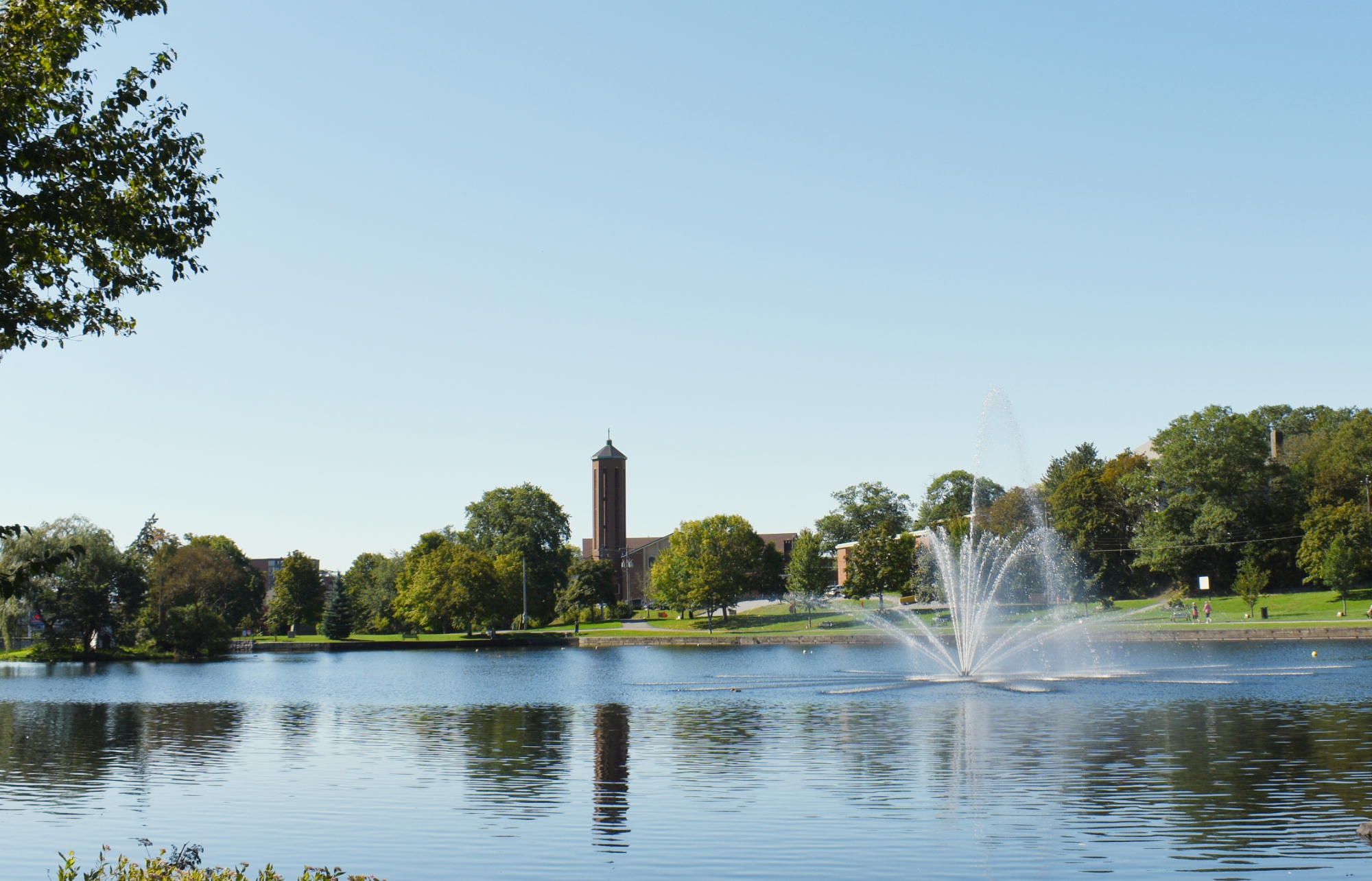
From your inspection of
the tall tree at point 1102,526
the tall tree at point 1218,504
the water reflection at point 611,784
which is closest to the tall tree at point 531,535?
the tall tree at point 1102,526

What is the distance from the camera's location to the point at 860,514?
15825 centimetres

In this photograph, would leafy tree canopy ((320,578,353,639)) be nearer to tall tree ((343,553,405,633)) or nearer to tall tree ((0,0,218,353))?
tall tree ((343,553,405,633))

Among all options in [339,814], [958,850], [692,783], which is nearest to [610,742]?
[692,783]

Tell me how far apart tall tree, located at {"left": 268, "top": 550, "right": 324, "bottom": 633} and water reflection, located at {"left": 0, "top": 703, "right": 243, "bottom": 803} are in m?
78.1

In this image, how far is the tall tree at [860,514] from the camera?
157m

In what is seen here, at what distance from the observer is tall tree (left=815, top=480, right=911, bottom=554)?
516 feet

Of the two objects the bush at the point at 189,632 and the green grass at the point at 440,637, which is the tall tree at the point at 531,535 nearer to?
the green grass at the point at 440,637

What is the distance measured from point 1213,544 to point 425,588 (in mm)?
68355

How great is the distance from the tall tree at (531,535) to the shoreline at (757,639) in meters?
22.1

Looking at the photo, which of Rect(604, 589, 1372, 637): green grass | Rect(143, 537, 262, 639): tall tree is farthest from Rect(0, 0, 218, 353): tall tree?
Rect(143, 537, 262, 639): tall tree

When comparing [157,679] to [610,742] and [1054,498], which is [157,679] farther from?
[1054,498]

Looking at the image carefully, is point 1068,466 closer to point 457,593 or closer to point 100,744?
point 457,593

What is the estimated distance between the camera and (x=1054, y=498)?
102m

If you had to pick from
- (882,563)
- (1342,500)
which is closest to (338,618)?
(882,563)
